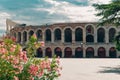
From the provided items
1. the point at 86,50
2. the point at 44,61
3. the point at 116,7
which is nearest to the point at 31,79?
the point at 44,61

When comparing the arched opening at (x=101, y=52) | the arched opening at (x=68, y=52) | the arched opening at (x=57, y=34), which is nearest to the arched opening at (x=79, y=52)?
the arched opening at (x=68, y=52)

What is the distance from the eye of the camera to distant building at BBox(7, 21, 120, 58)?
75688mm

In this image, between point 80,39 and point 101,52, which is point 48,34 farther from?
point 101,52

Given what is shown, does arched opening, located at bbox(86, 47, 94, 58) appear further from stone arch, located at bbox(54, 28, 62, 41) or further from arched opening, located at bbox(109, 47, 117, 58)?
stone arch, located at bbox(54, 28, 62, 41)

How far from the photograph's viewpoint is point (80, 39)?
7731 centimetres

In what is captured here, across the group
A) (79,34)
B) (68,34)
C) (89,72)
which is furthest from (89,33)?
(89,72)

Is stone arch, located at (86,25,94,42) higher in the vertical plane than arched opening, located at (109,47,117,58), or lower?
higher

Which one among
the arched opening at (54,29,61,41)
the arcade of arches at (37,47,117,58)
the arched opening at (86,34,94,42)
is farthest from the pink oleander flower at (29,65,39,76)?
the arched opening at (54,29,61,41)

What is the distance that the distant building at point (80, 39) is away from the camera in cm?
7569

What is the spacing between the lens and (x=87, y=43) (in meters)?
76.2

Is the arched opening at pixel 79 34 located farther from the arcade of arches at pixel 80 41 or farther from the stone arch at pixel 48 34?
the stone arch at pixel 48 34

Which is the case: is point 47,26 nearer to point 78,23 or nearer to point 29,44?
point 78,23

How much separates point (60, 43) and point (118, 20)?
152 ft

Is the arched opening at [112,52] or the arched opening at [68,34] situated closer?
the arched opening at [112,52]
